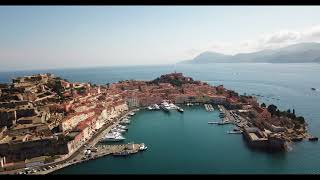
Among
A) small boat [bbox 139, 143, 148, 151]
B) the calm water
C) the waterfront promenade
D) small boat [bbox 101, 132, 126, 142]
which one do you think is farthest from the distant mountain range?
small boat [bbox 139, 143, 148, 151]

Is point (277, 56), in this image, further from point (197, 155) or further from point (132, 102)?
point (197, 155)

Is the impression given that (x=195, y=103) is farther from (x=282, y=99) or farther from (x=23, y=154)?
(x=23, y=154)

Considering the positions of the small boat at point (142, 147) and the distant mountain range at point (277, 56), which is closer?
the small boat at point (142, 147)

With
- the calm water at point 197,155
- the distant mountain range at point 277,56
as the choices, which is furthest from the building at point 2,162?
the distant mountain range at point 277,56

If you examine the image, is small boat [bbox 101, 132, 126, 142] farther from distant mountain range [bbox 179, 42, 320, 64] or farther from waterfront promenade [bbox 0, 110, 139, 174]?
distant mountain range [bbox 179, 42, 320, 64]

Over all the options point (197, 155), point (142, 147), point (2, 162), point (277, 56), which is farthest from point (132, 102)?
point (277, 56)

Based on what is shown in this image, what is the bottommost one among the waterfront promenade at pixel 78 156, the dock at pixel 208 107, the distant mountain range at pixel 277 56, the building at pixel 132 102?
the waterfront promenade at pixel 78 156

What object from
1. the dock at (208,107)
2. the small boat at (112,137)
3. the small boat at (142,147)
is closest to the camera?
the small boat at (142,147)

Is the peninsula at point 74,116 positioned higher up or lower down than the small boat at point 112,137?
higher up

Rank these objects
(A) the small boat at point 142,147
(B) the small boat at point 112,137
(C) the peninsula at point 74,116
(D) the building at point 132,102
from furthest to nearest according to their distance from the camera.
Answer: (D) the building at point 132,102 → (B) the small boat at point 112,137 → (A) the small boat at point 142,147 → (C) the peninsula at point 74,116

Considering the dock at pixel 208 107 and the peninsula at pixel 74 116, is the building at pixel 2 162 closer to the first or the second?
the peninsula at pixel 74 116
